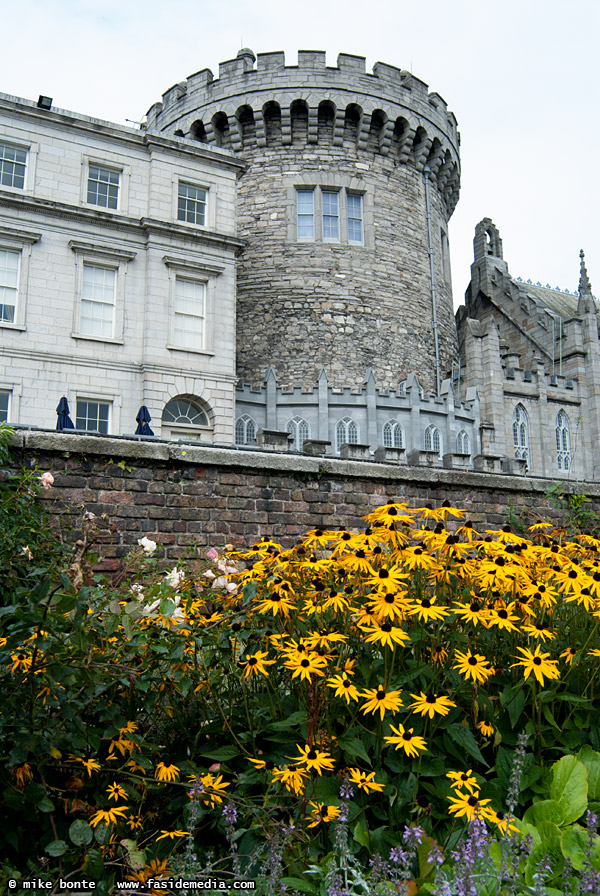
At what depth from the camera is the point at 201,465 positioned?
27.6ft

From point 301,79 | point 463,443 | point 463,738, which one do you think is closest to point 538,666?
point 463,738

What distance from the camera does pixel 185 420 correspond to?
19.7m

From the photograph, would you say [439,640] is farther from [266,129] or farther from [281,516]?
[266,129]

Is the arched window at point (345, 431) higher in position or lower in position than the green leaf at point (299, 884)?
higher

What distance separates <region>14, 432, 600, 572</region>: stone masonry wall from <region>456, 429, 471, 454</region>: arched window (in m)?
13.0

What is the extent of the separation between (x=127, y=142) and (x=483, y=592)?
763 inches

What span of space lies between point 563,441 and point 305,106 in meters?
15.1

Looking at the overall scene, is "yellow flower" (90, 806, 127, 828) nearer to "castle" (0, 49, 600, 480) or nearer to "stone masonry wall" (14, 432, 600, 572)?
"stone masonry wall" (14, 432, 600, 572)

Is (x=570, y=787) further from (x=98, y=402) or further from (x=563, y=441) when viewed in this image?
(x=563, y=441)

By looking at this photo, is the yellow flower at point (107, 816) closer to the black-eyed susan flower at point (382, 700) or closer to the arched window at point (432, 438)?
the black-eyed susan flower at point (382, 700)

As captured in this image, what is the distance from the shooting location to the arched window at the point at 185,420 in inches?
761

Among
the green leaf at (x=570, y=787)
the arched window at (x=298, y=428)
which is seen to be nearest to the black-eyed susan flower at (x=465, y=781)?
the green leaf at (x=570, y=787)

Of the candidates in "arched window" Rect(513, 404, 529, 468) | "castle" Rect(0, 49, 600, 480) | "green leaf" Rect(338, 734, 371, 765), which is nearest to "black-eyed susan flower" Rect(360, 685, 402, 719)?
"green leaf" Rect(338, 734, 371, 765)

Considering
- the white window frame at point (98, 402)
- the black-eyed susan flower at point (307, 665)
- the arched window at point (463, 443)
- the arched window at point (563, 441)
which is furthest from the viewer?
the arched window at point (563, 441)
